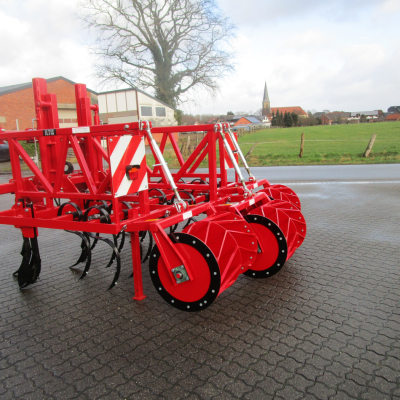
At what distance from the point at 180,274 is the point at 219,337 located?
0.62 m

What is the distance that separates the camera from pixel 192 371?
265 centimetres

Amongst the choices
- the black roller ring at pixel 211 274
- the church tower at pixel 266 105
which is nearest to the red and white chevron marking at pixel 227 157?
the black roller ring at pixel 211 274

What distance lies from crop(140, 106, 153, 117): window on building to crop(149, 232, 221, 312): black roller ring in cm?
2864

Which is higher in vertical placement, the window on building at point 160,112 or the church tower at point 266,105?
the church tower at point 266,105

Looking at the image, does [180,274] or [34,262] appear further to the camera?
[34,262]

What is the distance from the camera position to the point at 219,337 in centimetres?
308

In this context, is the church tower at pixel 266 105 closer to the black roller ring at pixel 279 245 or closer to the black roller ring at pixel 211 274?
the black roller ring at pixel 279 245

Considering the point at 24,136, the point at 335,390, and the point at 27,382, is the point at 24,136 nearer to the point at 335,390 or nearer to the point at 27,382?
the point at 27,382

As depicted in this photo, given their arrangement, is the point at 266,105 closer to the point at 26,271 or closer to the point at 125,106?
the point at 125,106

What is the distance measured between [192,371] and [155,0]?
35042 mm

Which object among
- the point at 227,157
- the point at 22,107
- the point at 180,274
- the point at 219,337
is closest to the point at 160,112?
the point at 22,107

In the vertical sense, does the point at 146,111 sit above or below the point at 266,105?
below

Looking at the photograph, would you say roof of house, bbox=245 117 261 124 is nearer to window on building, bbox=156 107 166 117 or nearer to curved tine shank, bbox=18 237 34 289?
window on building, bbox=156 107 166 117

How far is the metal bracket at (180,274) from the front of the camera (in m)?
3.24
